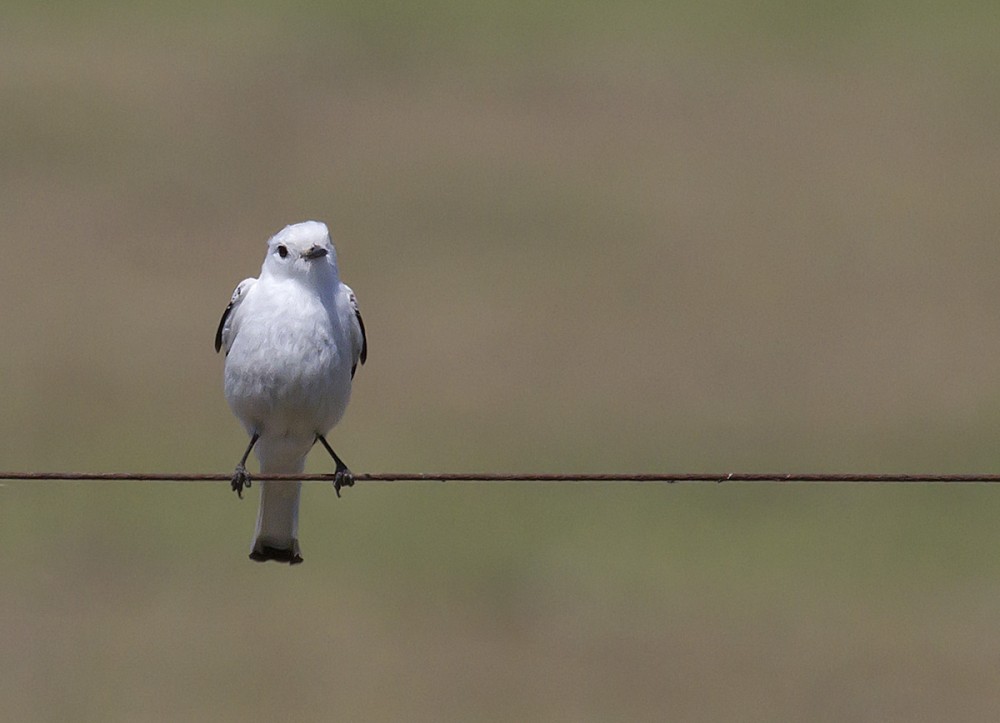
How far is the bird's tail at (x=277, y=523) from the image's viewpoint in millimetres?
11094

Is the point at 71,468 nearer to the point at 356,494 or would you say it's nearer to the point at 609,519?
the point at 356,494

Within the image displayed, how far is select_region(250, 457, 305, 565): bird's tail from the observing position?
437 inches

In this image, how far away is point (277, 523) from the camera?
1111cm

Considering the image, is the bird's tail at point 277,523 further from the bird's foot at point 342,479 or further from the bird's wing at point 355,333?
the bird's wing at point 355,333

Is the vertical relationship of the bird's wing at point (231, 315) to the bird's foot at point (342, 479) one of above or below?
above

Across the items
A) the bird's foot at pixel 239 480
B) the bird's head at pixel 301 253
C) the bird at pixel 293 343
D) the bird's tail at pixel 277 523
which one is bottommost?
the bird's tail at pixel 277 523

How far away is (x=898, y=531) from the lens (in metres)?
22.1

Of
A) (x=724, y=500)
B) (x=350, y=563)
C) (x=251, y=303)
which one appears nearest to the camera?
(x=251, y=303)

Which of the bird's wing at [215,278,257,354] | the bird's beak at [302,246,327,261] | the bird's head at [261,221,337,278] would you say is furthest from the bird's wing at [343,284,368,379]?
the bird's wing at [215,278,257,354]

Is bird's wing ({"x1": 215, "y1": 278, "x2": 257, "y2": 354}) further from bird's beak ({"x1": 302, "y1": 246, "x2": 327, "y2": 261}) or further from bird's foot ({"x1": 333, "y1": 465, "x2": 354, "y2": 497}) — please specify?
bird's foot ({"x1": 333, "y1": 465, "x2": 354, "y2": 497})

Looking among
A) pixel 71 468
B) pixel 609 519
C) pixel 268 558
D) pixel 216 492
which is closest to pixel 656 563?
pixel 609 519

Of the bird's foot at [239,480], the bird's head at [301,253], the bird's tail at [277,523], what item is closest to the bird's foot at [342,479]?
the bird's foot at [239,480]

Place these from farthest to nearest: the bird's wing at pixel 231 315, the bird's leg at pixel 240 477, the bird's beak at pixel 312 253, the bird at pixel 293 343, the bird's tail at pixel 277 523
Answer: the bird's tail at pixel 277 523, the bird's wing at pixel 231 315, the bird's beak at pixel 312 253, the bird at pixel 293 343, the bird's leg at pixel 240 477

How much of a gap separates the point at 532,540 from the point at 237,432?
338 centimetres
